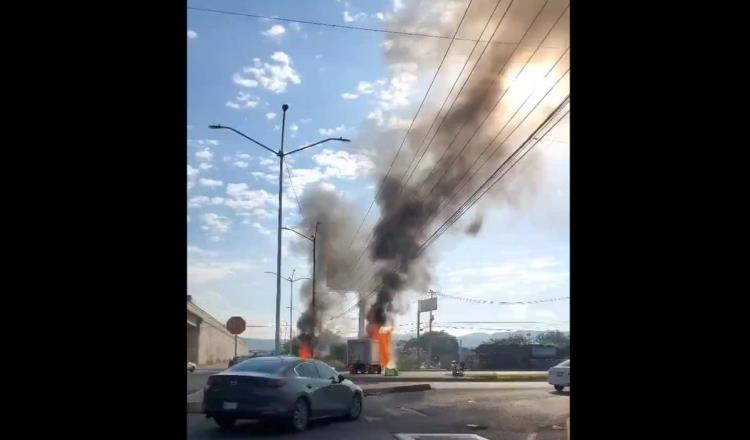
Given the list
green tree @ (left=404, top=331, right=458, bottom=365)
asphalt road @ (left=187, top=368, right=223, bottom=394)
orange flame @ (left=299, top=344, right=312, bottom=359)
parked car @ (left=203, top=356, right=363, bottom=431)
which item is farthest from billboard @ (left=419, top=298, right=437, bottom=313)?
parked car @ (left=203, top=356, right=363, bottom=431)

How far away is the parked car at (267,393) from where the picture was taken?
37.2ft

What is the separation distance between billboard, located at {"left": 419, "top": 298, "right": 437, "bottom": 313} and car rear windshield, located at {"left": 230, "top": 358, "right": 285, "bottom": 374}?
235 ft

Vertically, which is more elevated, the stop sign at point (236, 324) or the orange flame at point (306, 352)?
the stop sign at point (236, 324)

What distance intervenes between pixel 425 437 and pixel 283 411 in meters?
2.09

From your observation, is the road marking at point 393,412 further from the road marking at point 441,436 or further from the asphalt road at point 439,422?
the road marking at point 441,436

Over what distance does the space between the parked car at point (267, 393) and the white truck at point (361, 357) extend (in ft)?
122

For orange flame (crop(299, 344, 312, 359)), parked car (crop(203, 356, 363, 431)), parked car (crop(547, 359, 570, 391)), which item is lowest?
orange flame (crop(299, 344, 312, 359))

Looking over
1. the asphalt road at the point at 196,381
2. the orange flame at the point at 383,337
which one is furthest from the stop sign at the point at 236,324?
the orange flame at the point at 383,337

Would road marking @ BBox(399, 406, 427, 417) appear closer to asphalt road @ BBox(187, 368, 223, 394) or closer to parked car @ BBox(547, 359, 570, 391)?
asphalt road @ BBox(187, 368, 223, 394)

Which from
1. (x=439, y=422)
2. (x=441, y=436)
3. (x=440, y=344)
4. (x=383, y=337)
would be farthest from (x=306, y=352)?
(x=440, y=344)

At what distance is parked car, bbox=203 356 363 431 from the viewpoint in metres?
11.3
